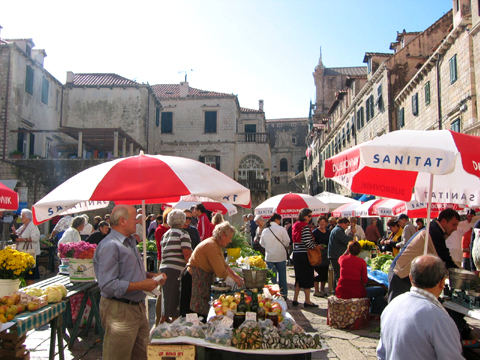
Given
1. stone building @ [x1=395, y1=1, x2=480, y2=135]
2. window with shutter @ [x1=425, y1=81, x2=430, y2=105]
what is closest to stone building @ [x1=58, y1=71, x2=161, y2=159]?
stone building @ [x1=395, y1=1, x2=480, y2=135]

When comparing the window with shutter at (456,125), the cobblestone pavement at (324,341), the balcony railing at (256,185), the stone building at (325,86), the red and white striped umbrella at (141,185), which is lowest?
the cobblestone pavement at (324,341)

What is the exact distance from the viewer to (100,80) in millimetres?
32375

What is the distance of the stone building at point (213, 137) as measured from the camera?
3534cm

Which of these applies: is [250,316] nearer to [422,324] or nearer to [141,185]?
[141,185]

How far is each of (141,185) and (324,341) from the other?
291 centimetres

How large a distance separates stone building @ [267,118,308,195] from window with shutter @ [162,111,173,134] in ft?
93.9

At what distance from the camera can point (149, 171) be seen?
4.15 m

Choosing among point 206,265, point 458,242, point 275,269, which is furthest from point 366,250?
point 206,265

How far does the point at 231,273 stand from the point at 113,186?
2312mm

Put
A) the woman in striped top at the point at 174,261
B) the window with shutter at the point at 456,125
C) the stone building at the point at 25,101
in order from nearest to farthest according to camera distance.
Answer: the woman in striped top at the point at 174,261 < the window with shutter at the point at 456,125 < the stone building at the point at 25,101

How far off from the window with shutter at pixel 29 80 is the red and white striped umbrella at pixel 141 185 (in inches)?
920

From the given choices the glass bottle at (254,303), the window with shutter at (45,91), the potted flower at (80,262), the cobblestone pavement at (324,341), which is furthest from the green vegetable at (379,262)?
the window with shutter at (45,91)

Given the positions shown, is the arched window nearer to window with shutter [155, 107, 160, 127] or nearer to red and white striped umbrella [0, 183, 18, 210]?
window with shutter [155, 107, 160, 127]

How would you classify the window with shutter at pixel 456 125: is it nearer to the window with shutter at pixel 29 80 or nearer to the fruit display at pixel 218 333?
the fruit display at pixel 218 333
